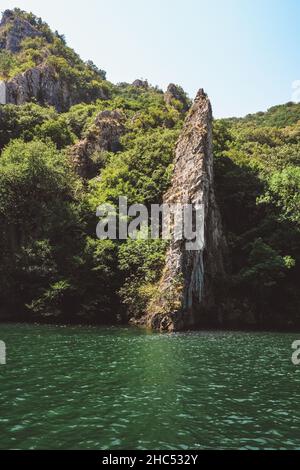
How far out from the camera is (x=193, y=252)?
47.8 m

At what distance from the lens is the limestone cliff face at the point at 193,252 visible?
4525 centimetres

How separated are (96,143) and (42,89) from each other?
32.3 m

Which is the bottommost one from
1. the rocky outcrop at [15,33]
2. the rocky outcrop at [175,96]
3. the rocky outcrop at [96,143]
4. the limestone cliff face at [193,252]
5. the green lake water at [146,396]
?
the green lake water at [146,396]

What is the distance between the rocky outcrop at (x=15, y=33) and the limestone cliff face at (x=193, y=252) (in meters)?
101

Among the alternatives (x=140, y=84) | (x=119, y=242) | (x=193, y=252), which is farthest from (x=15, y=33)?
Result: (x=193, y=252)

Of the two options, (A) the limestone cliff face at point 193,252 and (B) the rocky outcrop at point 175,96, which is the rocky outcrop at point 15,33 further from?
(A) the limestone cliff face at point 193,252

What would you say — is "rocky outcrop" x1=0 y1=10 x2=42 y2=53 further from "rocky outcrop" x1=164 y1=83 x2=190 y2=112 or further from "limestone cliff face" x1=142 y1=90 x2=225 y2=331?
"limestone cliff face" x1=142 y1=90 x2=225 y2=331

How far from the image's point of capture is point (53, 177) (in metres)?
57.0

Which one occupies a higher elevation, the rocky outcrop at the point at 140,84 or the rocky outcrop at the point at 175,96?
the rocky outcrop at the point at 140,84

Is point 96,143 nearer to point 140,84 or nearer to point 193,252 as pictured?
point 193,252

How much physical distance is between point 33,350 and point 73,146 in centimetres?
5283

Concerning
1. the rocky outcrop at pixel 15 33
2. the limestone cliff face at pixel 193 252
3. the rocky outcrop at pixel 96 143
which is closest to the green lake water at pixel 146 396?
the limestone cliff face at pixel 193 252
